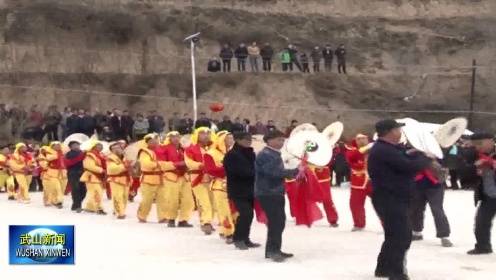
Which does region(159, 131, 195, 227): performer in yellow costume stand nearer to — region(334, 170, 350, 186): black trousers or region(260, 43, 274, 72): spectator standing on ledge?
region(334, 170, 350, 186): black trousers

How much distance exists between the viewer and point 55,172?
66.3 feet

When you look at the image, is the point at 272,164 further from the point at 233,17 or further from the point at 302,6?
the point at 302,6

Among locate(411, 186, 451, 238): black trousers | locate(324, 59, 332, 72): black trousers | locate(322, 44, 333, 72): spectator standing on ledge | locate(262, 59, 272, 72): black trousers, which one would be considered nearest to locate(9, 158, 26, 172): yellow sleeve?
locate(411, 186, 451, 238): black trousers

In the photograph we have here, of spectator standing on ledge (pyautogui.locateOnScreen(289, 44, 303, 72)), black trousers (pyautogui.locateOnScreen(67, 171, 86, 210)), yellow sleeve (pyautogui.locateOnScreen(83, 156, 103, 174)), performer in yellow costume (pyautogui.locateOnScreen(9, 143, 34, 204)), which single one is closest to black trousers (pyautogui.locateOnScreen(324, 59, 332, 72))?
spectator standing on ledge (pyautogui.locateOnScreen(289, 44, 303, 72))

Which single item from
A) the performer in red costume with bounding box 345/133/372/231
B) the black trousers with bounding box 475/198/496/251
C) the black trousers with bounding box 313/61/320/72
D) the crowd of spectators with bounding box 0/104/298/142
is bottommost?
the black trousers with bounding box 475/198/496/251

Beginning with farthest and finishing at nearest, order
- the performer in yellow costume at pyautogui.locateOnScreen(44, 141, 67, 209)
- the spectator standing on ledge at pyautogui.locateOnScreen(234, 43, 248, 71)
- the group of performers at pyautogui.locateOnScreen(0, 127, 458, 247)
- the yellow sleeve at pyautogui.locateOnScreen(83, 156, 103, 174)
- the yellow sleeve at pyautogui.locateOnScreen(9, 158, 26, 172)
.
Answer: the spectator standing on ledge at pyautogui.locateOnScreen(234, 43, 248, 71) < the yellow sleeve at pyautogui.locateOnScreen(9, 158, 26, 172) < the performer in yellow costume at pyautogui.locateOnScreen(44, 141, 67, 209) < the yellow sleeve at pyautogui.locateOnScreen(83, 156, 103, 174) < the group of performers at pyautogui.locateOnScreen(0, 127, 458, 247)

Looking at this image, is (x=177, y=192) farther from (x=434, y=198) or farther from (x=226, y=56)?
(x=226, y=56)

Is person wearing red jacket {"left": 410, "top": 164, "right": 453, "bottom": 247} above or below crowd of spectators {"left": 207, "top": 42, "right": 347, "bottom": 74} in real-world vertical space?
below

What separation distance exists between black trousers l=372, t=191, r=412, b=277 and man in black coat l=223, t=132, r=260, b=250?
2.84m

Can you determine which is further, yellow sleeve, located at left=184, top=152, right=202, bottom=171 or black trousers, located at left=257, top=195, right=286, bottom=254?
yellow sleeve, located at left=184, top=152, right=202, bottom=171

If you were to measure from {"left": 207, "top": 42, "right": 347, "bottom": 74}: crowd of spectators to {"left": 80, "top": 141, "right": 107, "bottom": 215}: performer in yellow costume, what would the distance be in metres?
23.0

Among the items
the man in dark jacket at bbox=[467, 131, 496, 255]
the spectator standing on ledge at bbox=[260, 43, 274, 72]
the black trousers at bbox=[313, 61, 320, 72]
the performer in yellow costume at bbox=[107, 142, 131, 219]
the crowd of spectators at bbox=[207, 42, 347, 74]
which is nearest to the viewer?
the man in dark jacket at bbox=[467, 131, 496, 255]

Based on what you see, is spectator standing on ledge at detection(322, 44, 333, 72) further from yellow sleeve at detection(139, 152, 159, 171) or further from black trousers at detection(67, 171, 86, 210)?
yellow sleeve at detection(139, 152, 159, 171)

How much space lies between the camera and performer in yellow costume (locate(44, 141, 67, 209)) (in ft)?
66.0
